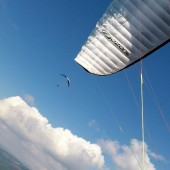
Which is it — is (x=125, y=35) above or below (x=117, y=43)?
above

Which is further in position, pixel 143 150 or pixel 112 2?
pixel 112 2

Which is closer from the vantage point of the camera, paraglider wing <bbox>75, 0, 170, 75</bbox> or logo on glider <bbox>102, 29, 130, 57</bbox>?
paraglider wing <bbox>75, 0, 170, 75</bbox>

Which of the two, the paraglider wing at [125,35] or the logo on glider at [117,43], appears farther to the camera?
the logo on glider at [117,43]

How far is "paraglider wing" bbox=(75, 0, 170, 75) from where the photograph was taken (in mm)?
16953

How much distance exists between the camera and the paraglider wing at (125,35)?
1695cm

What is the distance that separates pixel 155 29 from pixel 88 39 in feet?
15.0

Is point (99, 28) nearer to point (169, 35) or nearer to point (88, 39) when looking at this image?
point (88, 39)

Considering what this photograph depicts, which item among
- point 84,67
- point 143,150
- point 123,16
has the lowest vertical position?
point 143,150

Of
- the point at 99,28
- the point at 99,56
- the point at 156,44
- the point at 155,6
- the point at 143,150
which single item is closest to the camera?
the point at 143,150

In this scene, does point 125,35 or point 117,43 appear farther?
point 117,43

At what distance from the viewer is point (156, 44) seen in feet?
58.3

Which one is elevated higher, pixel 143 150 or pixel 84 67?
pixel 84 67

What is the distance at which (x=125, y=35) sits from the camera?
61.6 ft

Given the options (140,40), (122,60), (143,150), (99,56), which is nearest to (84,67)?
(99,56)
